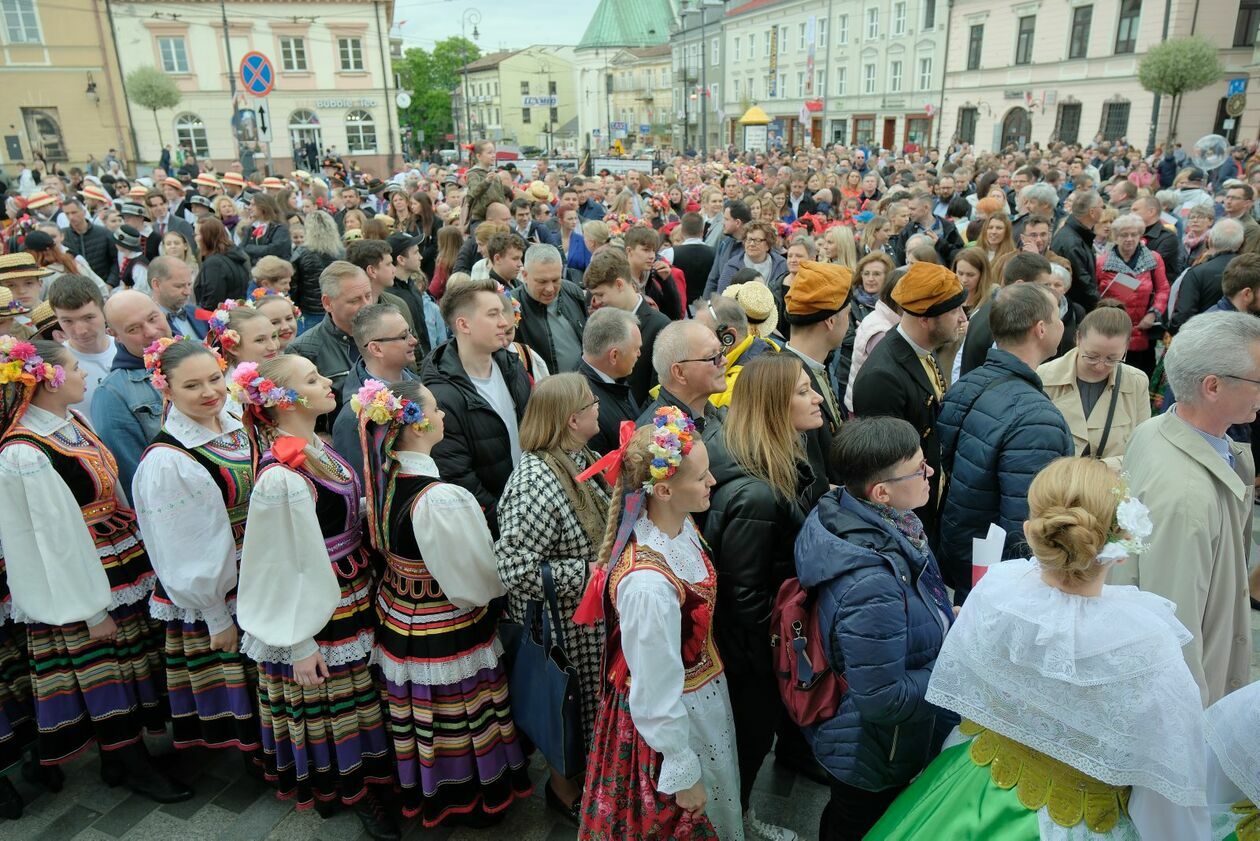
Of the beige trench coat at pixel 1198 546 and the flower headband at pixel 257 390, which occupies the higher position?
the flower headband at pixel 257 390

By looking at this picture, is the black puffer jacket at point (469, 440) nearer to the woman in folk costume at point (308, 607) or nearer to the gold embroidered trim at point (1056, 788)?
the woman in folk costume at point (308, 607)

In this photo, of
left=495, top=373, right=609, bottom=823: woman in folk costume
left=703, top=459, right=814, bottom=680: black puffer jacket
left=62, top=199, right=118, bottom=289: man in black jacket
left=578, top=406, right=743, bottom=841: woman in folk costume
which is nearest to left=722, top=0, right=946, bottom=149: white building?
left=62, top=199, right=118, bottom=289: man in black jacket

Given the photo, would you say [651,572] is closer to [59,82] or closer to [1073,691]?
[1073,691]

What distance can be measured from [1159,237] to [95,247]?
12.0 m

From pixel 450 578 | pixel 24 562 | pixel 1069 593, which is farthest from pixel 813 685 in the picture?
pixel 24 562

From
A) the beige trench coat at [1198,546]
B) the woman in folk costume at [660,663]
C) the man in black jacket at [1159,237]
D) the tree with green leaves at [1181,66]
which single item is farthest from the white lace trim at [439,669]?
the tree with green leaves at [1181,66]

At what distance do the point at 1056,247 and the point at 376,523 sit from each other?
6.36 metres

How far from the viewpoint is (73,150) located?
3806 centimetres

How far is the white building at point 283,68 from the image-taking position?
40531mm

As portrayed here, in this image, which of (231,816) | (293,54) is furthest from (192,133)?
(231,816)

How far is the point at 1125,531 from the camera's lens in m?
1.92

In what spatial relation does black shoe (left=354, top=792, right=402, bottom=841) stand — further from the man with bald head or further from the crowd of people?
the man with bald head

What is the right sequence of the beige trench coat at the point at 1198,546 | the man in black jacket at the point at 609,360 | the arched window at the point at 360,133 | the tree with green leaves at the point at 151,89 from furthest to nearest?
1. the arched window at the point at 360,133
2. the tree with green leaves at the point at 151,89
3. the man in black jacket at the point at 609,360
4. the beige trench coat at the point at 1198,546

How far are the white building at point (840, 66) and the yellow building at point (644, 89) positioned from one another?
17734mm
